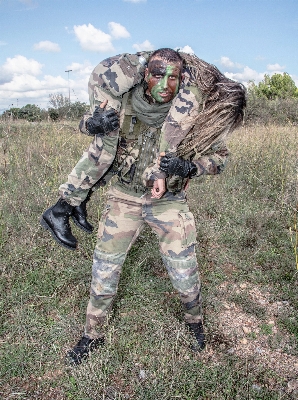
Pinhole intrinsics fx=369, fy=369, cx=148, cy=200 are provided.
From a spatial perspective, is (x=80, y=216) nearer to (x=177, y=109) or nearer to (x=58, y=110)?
(x=177, y=109)

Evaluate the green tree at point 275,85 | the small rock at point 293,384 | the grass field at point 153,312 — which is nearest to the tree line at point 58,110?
the grass field at point 153,312

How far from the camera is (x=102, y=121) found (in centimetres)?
213

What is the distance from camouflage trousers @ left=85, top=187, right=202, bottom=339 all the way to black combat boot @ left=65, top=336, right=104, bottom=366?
0.56ft

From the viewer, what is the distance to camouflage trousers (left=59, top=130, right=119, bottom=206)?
7.41 feet

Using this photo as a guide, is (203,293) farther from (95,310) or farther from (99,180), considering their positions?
(99,180)

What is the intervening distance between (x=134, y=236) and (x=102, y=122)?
78cm

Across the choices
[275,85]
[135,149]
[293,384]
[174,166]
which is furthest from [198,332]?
[275,85]

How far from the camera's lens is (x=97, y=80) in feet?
7.42

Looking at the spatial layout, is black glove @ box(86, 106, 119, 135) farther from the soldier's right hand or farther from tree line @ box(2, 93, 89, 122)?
tree line @ box(2, 93, 89, 122)

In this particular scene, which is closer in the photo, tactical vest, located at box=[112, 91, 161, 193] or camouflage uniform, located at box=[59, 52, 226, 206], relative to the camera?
camouflage uniform, located at box=[59, 52, 226, 206]

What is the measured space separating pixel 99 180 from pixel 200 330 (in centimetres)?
127

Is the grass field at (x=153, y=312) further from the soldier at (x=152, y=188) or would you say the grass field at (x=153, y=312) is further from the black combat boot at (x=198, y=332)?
the soldier at (x=152, y=188)

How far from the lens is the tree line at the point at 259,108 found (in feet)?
21.2

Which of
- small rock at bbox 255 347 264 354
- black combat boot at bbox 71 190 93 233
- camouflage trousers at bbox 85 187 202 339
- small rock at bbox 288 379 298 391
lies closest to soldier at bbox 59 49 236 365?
camouflage trousers at bbox 85 187 202 339
